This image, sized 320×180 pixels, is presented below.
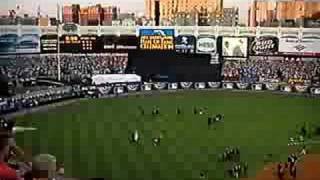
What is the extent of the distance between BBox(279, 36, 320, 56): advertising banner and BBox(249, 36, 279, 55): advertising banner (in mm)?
32

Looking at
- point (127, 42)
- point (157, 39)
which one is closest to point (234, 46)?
point (157, 39)

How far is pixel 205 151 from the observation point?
347 centimetres

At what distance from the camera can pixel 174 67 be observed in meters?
3.57

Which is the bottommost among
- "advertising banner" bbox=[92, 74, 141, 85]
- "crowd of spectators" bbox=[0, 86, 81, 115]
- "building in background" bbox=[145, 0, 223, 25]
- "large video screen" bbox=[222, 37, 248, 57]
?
"crowd of spectators" bbox=[0, 86, 81, 115]

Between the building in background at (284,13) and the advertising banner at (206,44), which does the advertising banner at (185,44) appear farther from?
the building in background at (284,13)

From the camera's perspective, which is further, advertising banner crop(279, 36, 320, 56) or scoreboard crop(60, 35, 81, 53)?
scoreboard crop(60, 35, 81, 53)

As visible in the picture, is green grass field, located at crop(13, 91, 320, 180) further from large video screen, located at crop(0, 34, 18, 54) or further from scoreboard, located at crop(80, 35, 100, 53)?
large video screen, located at crop(0, 34, 18, 54)

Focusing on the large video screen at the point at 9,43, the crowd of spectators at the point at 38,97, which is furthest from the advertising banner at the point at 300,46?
the large video screen at the point at 9,43

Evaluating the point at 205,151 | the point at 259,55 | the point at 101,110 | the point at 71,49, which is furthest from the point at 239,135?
the point at 71,49

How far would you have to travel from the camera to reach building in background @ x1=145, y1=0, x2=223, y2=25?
3.50m

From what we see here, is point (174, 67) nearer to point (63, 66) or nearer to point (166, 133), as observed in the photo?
point (166, 133)

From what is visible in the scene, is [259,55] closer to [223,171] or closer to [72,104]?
[223,171]

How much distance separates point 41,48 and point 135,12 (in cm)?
56

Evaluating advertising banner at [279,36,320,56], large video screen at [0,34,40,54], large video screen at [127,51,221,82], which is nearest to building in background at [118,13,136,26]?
large video screen at [127,51,221,82]
